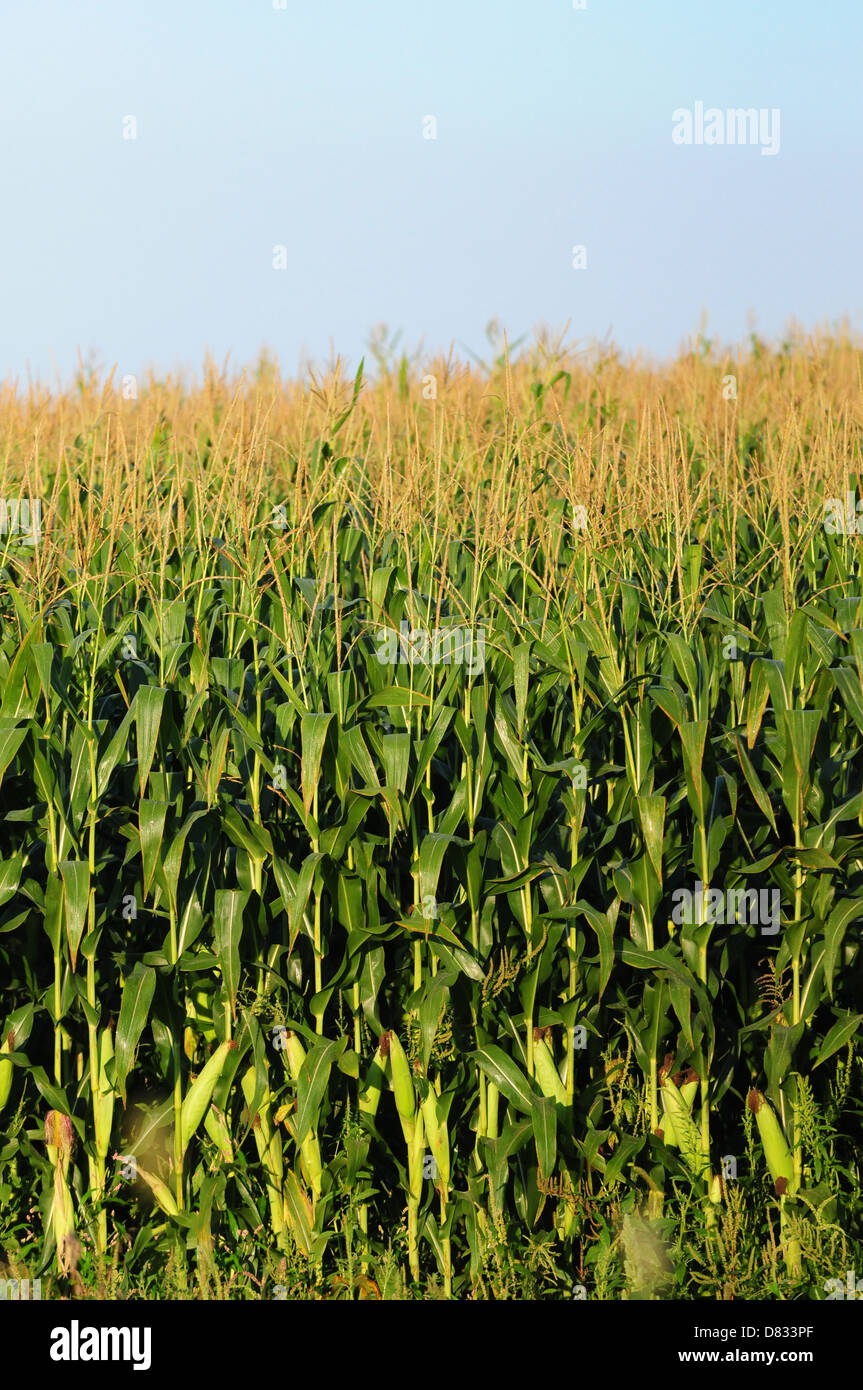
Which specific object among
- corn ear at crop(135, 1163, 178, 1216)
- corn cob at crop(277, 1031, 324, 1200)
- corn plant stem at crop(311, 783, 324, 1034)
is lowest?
corn ear at crop(135, 1163, 178, 1216)

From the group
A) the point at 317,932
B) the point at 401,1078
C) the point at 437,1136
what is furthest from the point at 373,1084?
the point at 317,932

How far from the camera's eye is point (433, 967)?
4664mm

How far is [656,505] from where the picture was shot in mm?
6082

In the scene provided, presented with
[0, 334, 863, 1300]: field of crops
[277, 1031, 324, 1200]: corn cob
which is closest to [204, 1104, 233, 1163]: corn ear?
[0, 334, 863, 1300]: field of crops

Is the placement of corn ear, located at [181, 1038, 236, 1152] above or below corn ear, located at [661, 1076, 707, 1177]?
above

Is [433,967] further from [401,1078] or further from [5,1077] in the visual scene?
[5,1077]

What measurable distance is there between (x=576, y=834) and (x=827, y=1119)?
5.16 ft

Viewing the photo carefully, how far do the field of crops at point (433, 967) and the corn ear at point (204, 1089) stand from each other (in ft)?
0.05

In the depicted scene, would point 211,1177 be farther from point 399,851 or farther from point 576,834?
point 576,834

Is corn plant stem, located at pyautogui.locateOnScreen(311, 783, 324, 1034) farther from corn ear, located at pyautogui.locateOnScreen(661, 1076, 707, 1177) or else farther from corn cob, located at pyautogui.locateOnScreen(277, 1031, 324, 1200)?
corn ear, located at pyautogui.locateOnScreen(661, 1076, 707, 1177)

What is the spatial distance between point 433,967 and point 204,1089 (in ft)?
3.28

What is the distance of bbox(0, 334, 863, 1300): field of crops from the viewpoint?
4586mm

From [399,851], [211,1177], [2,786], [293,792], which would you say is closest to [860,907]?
[399,851]

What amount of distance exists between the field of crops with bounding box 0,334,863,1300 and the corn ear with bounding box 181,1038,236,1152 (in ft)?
0.05
